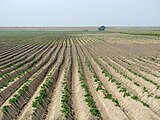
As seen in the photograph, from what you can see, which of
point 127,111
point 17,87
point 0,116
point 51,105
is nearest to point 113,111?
point 127,111

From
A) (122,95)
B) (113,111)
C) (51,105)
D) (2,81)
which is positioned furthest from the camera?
(2,81)

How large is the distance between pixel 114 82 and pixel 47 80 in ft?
15.4

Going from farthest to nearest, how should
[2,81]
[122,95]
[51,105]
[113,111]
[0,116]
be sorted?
[2,81] < [122,95] < [51,105] < [113,111] < [0,116]

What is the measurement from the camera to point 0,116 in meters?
13.4

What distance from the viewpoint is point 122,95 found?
17.2 metres

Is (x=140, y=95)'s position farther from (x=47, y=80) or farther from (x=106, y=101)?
(x=47, y=80)

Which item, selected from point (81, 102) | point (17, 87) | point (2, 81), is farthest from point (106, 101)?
point (2, 81)

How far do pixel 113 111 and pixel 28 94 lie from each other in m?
5.96

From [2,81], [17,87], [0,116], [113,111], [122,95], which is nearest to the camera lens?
[0,116]

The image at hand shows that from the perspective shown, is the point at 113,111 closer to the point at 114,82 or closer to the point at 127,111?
the point at 127,111

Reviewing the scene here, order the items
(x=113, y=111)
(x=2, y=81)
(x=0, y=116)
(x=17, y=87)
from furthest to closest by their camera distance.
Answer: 1. (x=2, y=81)
2. (x=17, y=87)
3. (x=113, y=111)
4. (x=0, y=116)

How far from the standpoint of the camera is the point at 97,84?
20.5 meters

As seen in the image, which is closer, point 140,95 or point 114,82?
point 140,95

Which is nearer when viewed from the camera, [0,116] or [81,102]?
[0,116]
